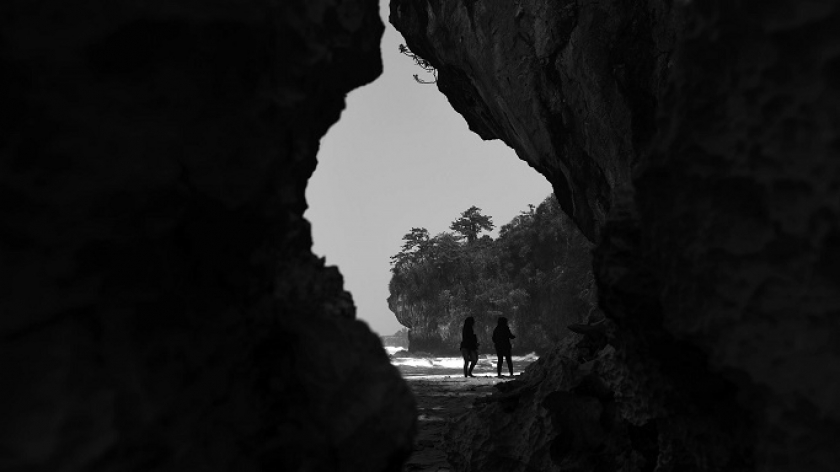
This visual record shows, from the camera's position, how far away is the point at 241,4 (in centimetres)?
197

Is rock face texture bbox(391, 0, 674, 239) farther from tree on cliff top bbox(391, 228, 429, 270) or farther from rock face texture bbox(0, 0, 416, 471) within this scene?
tree on cliff top bbox(391, 228, 429, 270)

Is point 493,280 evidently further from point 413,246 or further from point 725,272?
point 725,272

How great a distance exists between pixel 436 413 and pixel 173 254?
6160 millimetres

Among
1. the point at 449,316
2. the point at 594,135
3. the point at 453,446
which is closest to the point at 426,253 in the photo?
the point at 449,316

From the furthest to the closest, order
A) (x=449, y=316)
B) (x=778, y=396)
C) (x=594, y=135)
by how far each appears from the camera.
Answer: (x=449, y=316) < (x=594, y=135) < (x=778, y=396)

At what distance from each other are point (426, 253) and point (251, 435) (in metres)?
43.1

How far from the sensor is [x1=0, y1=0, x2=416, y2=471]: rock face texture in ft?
5.65

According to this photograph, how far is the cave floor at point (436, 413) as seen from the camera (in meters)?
4.85

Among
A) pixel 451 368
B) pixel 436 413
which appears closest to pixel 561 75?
pixel 436 413

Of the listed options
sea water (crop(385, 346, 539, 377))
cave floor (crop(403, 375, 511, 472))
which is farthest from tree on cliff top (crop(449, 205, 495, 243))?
cave floor (crop(403, 375, 511, 472))

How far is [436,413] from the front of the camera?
7.61 metres

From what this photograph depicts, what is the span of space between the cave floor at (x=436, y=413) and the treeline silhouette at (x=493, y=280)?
21.5 m

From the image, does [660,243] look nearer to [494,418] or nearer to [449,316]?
[494,418]

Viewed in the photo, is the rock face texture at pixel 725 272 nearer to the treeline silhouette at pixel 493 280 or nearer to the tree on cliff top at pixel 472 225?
the treeline silhouette at pixel 493 280
